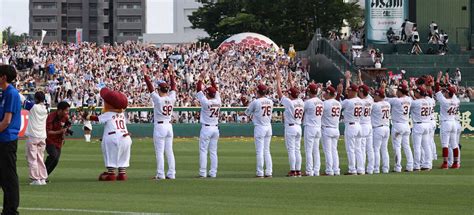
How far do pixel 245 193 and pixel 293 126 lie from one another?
17.3 ft

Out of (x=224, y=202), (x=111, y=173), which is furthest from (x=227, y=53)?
(x=224, y=202)

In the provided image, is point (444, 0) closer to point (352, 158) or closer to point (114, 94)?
point (352, 158)

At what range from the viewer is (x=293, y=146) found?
24.1 m

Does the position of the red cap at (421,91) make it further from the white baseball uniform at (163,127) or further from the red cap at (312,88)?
the white baseball uniform at (163,127)

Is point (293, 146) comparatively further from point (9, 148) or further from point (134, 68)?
point (134, 68)

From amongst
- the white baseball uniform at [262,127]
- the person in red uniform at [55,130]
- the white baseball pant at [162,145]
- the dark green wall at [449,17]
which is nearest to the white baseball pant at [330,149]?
the white baseball uniform at [262,127]

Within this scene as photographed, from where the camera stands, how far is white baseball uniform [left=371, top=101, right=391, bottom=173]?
25.8 metres

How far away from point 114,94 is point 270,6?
63.3 m

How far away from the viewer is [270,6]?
278ft

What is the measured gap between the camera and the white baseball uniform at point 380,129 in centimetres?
2578

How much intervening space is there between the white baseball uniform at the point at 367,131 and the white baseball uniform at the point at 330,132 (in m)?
0.74

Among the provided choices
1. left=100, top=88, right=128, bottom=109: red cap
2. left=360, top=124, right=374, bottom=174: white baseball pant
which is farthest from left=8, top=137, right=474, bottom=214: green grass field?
left=100, top=88, right=128, bottom=109: red cap

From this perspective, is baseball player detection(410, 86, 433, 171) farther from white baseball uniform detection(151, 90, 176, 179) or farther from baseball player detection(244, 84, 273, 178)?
white baseball uniform detection(151, 90, 176, 179)

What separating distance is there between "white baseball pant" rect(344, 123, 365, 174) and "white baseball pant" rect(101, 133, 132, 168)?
18.4 ft
